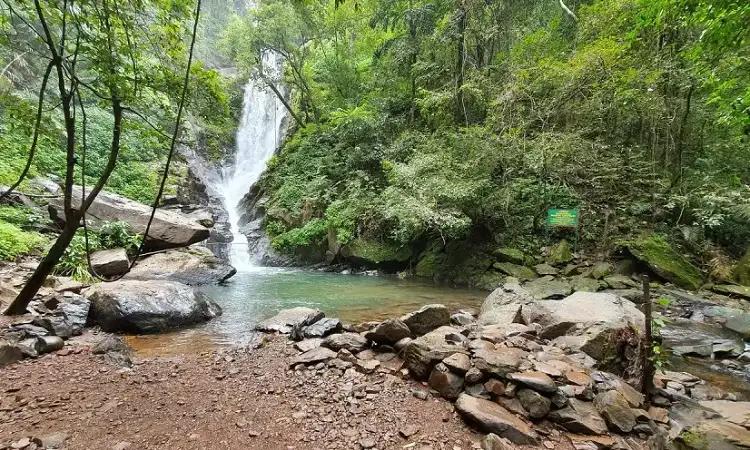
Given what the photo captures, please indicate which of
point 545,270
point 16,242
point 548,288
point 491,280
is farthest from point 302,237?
point 548,288

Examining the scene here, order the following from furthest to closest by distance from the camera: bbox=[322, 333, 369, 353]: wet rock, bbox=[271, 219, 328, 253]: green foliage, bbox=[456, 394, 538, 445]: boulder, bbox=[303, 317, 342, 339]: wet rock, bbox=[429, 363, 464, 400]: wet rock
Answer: bbox=[271, 219, 328, 253]: green foliage, bbox=[303, 317, 342, 339]: wet rock, bbox=[322, 333, 369, 353]: wet rock, bbox=[429, 363, 464, 400]: wet rock, bbox=[456, 394, 538, 445]: boulder

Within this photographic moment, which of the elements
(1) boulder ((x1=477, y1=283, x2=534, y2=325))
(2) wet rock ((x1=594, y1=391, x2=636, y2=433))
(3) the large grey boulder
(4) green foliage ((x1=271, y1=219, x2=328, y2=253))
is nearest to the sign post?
(1) boulder ((x1=477, y1=283, x2=534, y2=325))

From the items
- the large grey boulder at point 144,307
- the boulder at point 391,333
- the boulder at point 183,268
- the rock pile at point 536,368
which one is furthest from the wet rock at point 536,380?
the boulder at point 183,268

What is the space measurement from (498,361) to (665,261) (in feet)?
26.9

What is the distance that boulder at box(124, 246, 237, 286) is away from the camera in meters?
9.33

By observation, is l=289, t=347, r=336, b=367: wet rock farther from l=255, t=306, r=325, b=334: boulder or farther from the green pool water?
the green pool water

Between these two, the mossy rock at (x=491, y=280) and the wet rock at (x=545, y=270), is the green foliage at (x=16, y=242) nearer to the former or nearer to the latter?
the mossy rock at (x=491, y=280)

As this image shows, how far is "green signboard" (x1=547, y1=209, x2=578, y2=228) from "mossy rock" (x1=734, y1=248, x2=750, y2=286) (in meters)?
3.49

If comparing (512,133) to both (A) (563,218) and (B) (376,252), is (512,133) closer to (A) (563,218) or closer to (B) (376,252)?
(A) (563,218)

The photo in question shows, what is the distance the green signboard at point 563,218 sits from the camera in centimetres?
973

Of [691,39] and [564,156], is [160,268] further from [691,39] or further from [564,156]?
[691,39]

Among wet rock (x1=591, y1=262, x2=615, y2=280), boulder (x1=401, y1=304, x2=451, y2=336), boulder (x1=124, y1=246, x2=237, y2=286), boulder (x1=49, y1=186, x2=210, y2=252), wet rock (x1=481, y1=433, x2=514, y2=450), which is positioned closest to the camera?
wet rock (x1=481, y1=433, x2=514, y2=450)

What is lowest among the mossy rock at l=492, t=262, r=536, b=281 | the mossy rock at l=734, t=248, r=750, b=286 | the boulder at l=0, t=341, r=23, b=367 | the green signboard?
the boulder at l=0, t=341, r=23, b=367

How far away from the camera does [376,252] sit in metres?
12.8
